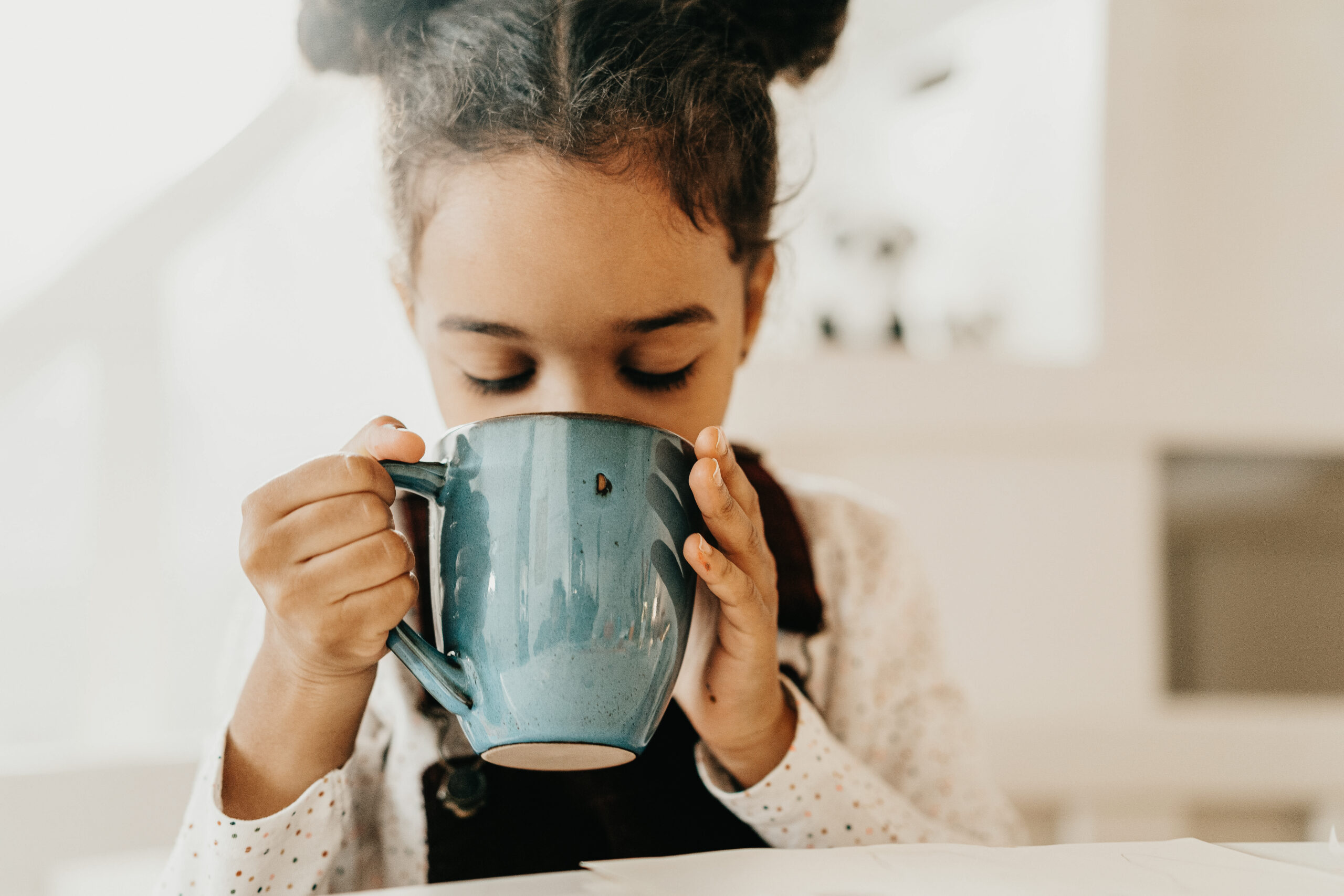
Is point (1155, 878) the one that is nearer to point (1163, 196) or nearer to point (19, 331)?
point (19, 331)

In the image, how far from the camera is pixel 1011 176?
53.4 inches

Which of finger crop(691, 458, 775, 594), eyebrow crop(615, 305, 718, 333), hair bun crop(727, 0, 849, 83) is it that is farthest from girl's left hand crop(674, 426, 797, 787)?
hair bun crop(727, 0, 849, 83)

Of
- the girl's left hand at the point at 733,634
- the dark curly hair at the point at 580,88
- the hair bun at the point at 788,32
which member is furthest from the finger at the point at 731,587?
the hair bun at the point at 788,32

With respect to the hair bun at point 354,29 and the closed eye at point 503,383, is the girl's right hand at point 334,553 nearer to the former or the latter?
the closed eye at point 503,383

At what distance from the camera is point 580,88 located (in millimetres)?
571

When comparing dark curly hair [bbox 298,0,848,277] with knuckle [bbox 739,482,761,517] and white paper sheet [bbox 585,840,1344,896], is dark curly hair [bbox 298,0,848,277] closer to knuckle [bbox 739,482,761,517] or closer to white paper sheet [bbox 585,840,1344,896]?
knuckle [bbox 739,482,761,517]

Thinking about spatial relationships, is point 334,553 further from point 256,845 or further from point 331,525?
point 256,845

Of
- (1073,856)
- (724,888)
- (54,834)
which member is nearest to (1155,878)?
(1073,856)

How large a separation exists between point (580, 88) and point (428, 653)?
1.18 feet

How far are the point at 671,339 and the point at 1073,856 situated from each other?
340 millimetres

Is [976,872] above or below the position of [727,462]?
below

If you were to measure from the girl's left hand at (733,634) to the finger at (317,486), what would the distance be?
5.7 inches

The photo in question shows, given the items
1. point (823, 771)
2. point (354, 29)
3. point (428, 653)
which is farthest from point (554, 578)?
point (354, 29)

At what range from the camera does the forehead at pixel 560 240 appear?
0.52m
